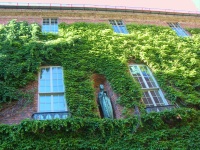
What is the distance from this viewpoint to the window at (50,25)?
51.2 feet

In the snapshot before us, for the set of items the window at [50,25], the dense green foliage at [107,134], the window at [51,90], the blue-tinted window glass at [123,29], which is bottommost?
the dense green foliage at [107,134]

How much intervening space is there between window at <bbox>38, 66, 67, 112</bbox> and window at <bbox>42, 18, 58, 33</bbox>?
154 inches

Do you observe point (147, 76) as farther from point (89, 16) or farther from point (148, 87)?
point (89, 16)

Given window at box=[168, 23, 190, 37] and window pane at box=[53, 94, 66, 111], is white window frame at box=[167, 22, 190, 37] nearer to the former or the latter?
window at box=[168, 23, 190, 37]

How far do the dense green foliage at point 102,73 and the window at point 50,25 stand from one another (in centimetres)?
66

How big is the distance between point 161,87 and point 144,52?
97.3 inches

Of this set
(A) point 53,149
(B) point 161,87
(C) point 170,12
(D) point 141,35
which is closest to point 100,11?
(D) point 141,35

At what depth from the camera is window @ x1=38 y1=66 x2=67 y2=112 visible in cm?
1082

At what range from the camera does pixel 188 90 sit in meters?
12.1

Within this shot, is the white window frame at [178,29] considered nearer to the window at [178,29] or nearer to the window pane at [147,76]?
the window at [178,29]

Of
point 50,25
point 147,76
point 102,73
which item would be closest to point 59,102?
point 102,73

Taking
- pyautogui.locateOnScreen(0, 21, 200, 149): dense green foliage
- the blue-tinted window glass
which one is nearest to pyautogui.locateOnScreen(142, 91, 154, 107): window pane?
pyautogui.locateOnScreen(0, 21, 200, 149): dense green foliage

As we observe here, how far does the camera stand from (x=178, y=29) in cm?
1800

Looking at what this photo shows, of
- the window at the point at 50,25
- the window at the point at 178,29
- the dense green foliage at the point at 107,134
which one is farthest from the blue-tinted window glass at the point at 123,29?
the dense green foliage at the point at 107,134
